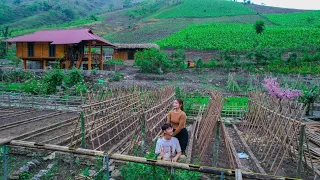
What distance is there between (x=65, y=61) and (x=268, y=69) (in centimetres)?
1732

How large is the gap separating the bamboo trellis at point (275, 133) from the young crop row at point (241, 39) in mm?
27643

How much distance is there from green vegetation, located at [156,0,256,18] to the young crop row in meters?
19.3

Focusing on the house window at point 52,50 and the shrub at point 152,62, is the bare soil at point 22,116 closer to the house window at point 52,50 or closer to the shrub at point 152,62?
the house window at point 52,50

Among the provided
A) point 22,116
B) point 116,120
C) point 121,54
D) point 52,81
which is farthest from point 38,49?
point 116,120

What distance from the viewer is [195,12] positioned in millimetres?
65625

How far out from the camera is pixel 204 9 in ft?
223

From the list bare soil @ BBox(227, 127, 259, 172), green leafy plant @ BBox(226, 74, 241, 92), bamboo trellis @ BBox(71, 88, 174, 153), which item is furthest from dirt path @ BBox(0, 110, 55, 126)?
green leafy plant @ BBox(226, 74, 241, 92)

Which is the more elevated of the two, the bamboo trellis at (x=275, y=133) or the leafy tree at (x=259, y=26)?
the leafy tree at (x=259, y=26)

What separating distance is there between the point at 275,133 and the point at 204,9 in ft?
216

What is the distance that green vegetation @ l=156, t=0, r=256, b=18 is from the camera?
63.8 meters

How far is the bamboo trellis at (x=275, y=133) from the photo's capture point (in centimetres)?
557

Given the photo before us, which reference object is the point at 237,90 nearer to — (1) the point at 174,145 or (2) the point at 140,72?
(2) the point at 140,72

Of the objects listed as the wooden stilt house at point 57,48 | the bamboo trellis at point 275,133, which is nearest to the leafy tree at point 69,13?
the wooden stilt house at point 57,48

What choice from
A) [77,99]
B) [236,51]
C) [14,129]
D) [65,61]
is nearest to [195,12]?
[236,51]
